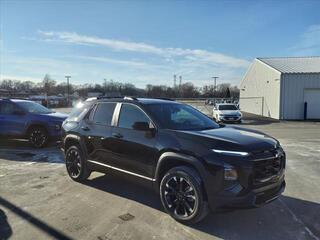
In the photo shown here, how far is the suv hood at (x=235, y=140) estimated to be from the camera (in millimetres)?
4727

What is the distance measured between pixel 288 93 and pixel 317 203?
25.7 metres

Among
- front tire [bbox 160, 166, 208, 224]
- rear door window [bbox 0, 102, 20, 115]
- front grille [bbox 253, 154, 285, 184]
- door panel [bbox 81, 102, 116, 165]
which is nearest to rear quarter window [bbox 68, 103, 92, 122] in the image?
door panel [bbox 81, 102, 116, 165]

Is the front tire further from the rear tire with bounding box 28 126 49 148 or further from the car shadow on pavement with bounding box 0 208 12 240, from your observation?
the rear tire with bounding box 28 126 49 148

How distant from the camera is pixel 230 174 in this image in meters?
4.57

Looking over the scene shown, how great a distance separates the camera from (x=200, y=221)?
200 inches

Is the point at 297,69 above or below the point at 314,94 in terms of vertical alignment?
above

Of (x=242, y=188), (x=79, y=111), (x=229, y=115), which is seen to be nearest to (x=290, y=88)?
(x=229, y=115)

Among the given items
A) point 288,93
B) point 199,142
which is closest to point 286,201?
point 199,142

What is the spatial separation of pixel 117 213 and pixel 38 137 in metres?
7.18

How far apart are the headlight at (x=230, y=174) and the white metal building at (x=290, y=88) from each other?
2716cm

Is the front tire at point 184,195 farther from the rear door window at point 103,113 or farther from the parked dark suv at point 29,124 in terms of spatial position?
the parked dark suv at point 29,124

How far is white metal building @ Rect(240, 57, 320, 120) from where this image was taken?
29.8 meters

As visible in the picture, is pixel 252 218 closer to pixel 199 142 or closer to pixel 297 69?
pixel 199 142

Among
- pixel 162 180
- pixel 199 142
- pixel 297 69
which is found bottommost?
pixel 162 180
